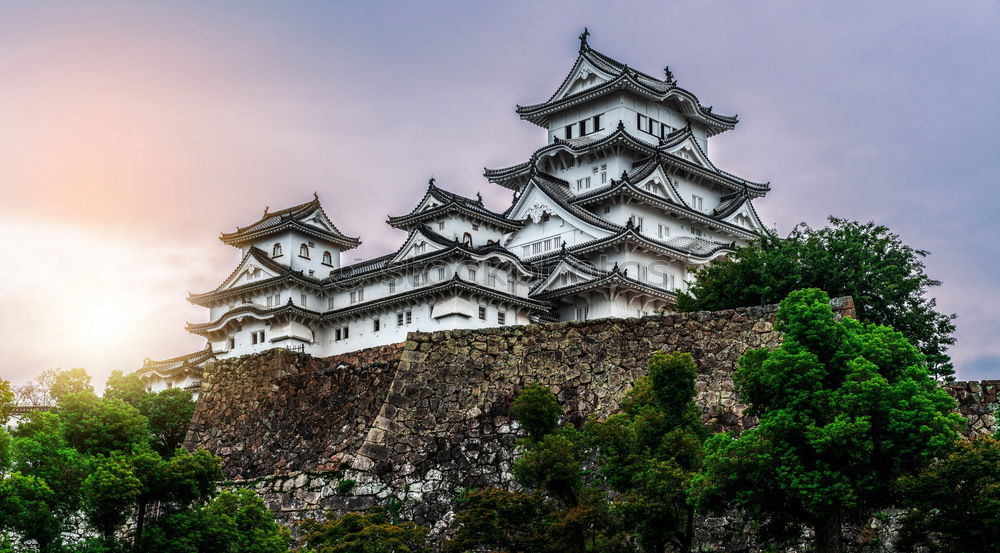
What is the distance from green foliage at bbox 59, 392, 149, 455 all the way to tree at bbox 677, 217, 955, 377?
2172 centimetres

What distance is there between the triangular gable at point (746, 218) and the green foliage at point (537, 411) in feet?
153

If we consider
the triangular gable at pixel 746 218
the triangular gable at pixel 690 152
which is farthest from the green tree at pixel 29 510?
the triangular gable at pixel 746 218

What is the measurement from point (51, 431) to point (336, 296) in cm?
4512

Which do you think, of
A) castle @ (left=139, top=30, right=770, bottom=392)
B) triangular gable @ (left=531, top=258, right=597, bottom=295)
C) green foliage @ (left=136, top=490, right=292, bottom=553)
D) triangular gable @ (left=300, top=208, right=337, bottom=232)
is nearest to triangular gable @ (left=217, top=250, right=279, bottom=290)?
castle @ (left=139, top=30, right=770, bottom=392)

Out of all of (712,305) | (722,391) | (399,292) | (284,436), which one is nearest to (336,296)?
(399,292)

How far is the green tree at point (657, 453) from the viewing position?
76.6 feet

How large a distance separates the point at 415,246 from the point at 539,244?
7030 mm

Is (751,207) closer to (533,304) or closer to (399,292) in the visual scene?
(533,304)

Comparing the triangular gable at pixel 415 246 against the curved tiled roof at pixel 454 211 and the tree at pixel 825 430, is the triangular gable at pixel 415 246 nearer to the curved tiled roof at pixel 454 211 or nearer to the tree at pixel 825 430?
the curved tiled roof at pixel 454 211

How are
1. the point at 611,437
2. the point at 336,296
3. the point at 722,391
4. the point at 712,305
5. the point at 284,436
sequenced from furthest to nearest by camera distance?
the point at 336,296
the point at 712,305
the point at 284,436
the point at 722,391
the point at 611,437

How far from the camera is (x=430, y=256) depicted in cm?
6406

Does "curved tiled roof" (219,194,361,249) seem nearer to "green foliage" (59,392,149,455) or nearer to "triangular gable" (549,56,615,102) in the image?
"triangular gable" (549,56,615,102)

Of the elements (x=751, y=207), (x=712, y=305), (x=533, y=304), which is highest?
(x=751, y=207)

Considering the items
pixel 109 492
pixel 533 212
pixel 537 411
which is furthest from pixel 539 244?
pixel 109 492
